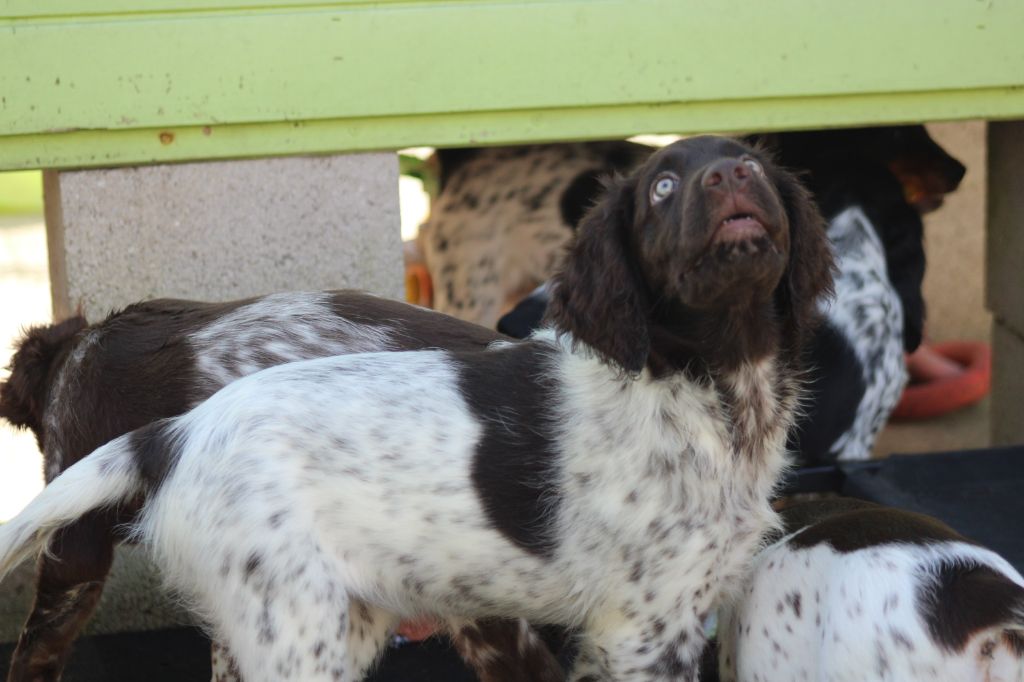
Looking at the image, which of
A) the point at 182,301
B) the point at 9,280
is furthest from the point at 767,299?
the point at 9,280

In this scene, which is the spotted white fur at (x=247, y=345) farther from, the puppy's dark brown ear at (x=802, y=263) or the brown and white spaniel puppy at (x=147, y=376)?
the puppy's dark brown ear at (x=802, y=263)

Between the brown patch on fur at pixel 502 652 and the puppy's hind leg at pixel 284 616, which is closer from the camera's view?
the puppy's hind leg at pixel 284 616

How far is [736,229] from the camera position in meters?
2.84

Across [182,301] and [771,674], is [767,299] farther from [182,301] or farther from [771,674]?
[182,301]

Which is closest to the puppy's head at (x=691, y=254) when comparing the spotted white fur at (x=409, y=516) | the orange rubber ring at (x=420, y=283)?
the spotted white fur at (x=409, y=516)

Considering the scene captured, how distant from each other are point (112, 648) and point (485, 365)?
1766 mm

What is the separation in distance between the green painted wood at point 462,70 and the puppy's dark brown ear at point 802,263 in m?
1.34

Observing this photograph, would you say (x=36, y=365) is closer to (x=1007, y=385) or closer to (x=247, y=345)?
(x=247, y=345)

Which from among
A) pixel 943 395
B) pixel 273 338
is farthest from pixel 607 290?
pixel 943 395

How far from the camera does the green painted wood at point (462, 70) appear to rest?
4211 millimetres

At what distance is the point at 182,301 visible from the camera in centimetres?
385

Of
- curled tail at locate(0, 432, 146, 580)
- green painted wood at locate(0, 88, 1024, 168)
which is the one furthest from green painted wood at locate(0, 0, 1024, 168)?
curled tail at locate(0, 432, 146, 580)

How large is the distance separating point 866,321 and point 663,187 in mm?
2002

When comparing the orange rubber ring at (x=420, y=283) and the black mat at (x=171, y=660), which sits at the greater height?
the orange rubber ring at (x=420, y=283)
